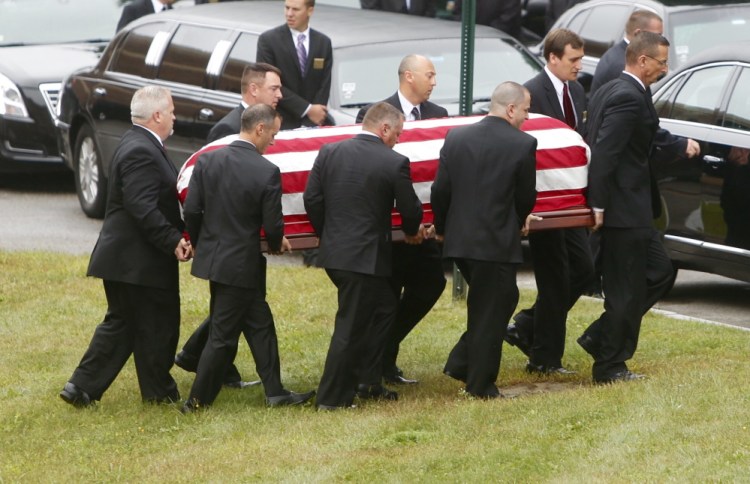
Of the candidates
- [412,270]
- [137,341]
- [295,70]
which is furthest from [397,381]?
[295,70]

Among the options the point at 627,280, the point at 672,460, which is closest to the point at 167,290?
the point at 627,280

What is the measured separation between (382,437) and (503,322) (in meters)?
1.16

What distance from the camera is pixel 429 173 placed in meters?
8.98

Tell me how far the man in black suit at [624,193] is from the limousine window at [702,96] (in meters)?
2.26

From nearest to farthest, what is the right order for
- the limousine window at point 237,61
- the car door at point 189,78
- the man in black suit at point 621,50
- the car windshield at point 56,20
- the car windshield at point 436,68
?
the man in black suit at point 621,50 < the car windshield at point 436,68 < the limousine window at point 237,61 < the car door at point 189,78 < the car windshield at point 56,20

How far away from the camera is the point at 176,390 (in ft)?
29.5

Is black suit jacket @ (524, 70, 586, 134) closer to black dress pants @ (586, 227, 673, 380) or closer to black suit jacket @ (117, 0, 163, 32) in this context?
black dress pants @ (586, 227, 673, 380)

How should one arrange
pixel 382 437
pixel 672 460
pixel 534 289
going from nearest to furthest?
pixel 672 460
pixel 382 437
pixel 534 289

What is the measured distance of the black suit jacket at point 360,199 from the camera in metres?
8.48

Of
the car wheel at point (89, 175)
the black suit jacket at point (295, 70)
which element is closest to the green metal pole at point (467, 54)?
the black suit jacket at point (295, 70)

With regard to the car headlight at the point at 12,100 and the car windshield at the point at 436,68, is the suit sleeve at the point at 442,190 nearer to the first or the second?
the car windshield at the point at 436,68

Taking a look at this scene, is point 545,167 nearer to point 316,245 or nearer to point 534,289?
point 316,245

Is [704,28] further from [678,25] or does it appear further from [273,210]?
[273,210]

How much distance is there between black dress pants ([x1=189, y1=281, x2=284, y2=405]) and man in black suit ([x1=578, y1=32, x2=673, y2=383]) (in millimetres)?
1746
